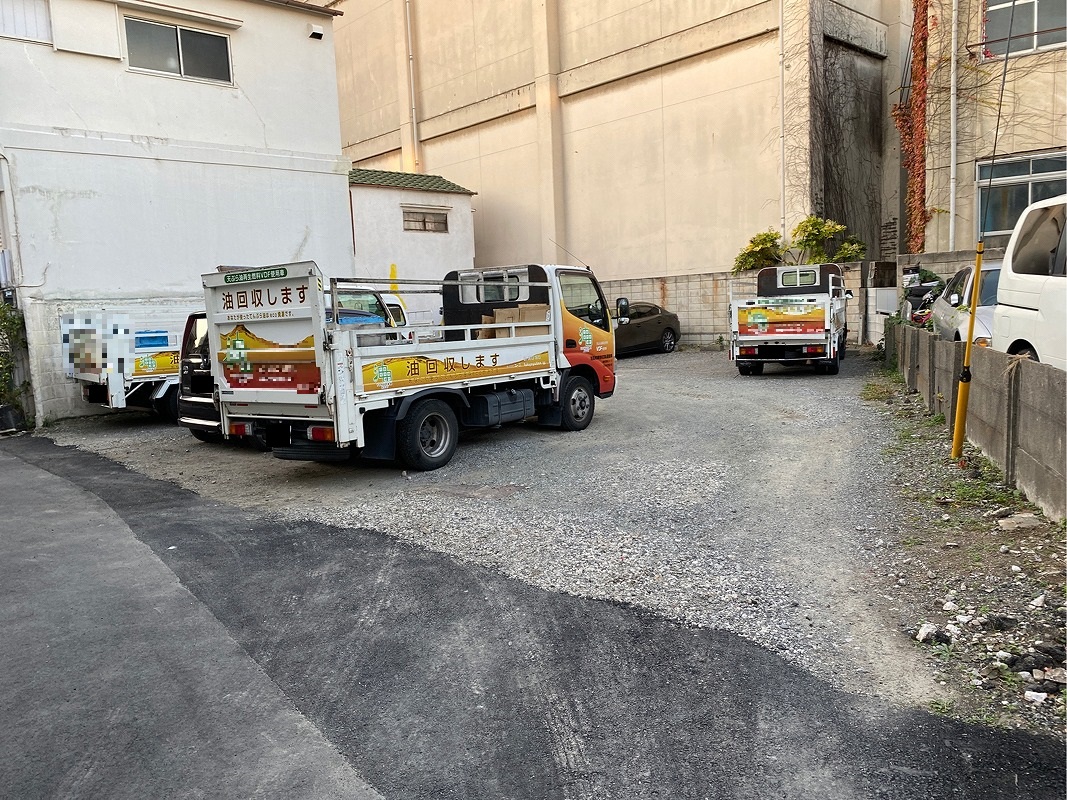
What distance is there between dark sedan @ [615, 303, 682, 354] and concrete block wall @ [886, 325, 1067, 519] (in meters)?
12.7

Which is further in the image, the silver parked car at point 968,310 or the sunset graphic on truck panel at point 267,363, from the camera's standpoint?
the silver parked car at point 968,310

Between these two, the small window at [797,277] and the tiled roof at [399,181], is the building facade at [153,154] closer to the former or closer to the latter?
the tiled roof at [399,181]

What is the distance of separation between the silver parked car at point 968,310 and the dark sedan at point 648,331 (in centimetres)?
980

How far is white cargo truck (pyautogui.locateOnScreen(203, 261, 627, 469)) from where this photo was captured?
748 cm

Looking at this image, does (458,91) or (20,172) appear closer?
(20,172)

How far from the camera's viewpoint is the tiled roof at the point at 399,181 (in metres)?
21.2

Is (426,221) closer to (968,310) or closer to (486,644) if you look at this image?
(968,310)

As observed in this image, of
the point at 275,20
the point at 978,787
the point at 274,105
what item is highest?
the point at 275,20

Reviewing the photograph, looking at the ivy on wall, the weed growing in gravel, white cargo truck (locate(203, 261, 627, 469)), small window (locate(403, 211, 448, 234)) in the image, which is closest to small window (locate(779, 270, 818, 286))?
the ivy on wall

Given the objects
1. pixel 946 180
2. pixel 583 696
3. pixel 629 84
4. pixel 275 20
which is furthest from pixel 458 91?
pixel 583 696

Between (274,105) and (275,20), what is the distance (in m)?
1.77

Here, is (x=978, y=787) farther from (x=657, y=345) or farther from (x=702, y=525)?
(x=657, y=345)

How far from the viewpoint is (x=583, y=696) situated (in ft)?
12.0

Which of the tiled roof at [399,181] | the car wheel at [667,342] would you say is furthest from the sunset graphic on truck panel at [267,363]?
the car wheel at [667,342]
